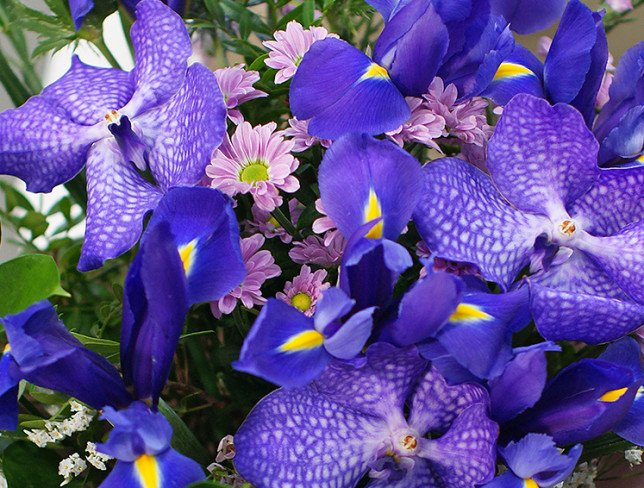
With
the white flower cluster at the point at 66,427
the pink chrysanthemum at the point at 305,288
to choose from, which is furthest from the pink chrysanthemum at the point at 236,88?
the white flower cluster at the point at 66,427

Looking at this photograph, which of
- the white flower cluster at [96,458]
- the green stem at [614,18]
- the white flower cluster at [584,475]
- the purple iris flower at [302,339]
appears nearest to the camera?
the purple iris flower at [302,339]

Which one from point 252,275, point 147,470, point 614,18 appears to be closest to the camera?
point 147,470

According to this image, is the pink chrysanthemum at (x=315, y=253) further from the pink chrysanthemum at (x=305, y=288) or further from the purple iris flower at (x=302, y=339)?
the purple iris flower at (x=302, y=339)

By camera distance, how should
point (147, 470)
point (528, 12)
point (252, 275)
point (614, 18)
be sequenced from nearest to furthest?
point (147, 470), point (252, 275), point (528, 12), point (614, 18)

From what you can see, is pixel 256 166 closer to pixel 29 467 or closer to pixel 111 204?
pixel 111 204

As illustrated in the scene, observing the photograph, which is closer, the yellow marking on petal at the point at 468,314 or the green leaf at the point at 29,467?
the yellow marking on petal at the point at 468,314

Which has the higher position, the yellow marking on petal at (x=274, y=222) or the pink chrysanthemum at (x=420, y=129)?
the pink chrysanthemum at (x=420, y=129)

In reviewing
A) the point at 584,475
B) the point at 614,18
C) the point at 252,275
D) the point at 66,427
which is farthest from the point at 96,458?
the point at 614,18

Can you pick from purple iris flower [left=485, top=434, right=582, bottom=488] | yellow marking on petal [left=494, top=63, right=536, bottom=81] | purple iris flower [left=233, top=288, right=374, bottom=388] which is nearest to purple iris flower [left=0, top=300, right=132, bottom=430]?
purple iris flower [left=233, top=288, right=374, bottom=388]

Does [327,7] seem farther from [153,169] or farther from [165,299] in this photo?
[165,299]
